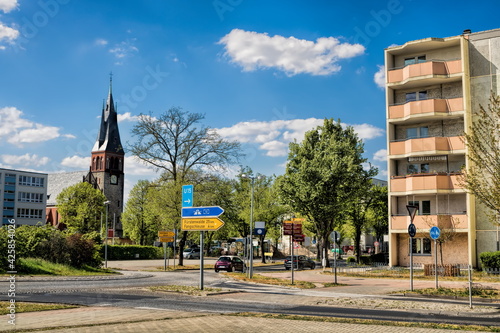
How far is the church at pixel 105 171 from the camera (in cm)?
12938

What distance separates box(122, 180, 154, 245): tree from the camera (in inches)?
3750

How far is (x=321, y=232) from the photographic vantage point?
4353 centimetres

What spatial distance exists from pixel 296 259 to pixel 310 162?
350 inches

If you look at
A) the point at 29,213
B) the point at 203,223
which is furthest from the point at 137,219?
the point at 203,223

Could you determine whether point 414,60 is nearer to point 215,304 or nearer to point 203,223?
point 203,223

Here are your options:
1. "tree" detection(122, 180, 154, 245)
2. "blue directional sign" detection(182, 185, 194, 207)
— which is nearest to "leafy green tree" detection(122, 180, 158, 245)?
"tree" detection(122, 180, 154, 245)

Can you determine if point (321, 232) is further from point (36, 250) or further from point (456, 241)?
point (36, 250)

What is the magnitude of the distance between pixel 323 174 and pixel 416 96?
960 cm

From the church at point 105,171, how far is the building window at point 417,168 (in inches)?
3956

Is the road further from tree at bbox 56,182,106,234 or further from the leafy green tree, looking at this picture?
the leafy green tree

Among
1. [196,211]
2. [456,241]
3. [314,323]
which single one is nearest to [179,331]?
[314,323]

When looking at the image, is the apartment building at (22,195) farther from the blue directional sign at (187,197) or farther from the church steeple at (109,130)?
the blue directional sign at (187,197)

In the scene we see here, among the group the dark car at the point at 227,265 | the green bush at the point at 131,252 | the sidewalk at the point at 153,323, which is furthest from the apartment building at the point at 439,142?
the green bush at the point at 131,252

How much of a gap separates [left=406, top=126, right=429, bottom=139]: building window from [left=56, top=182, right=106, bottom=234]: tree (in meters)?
65.3
